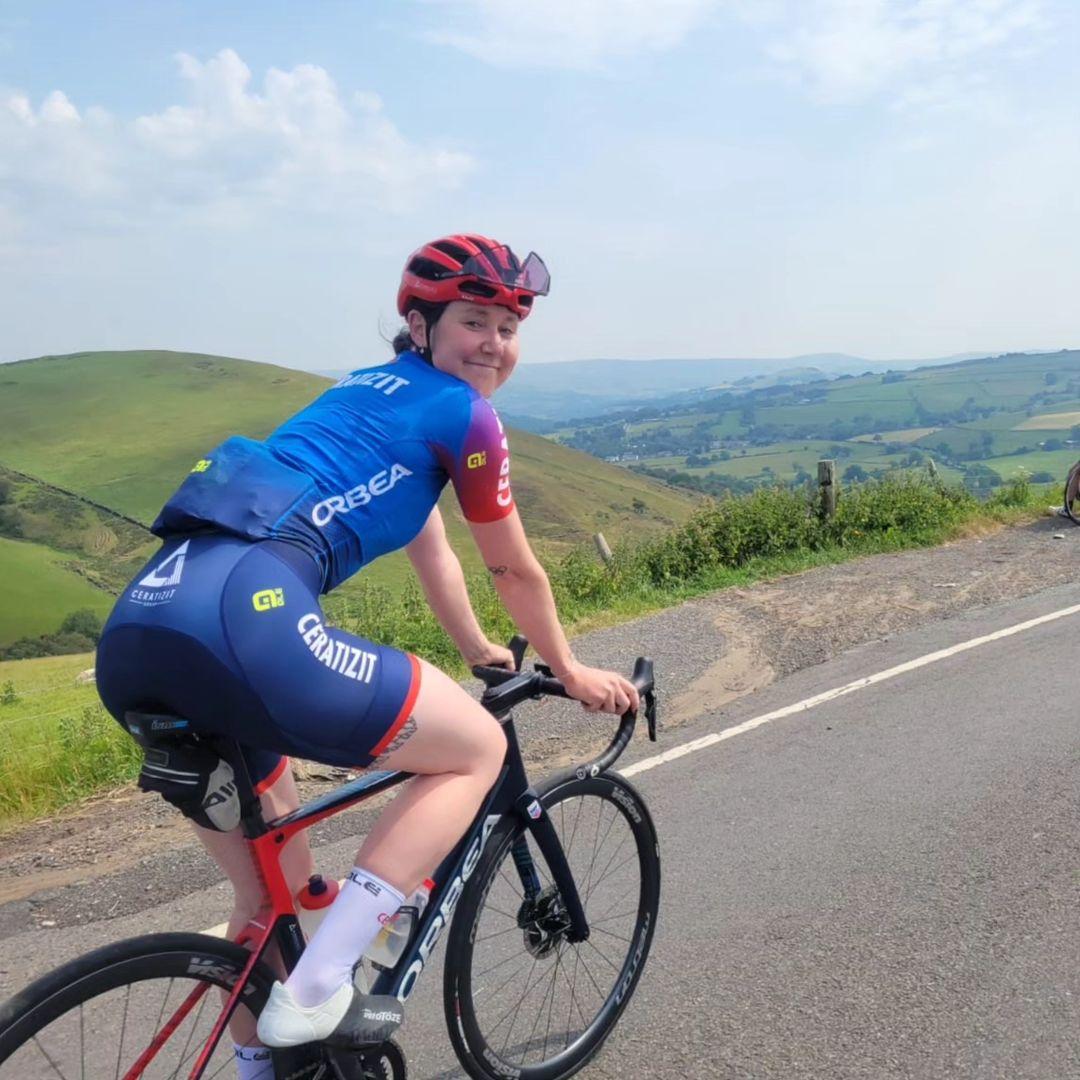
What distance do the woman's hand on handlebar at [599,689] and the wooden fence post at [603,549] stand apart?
860 cm

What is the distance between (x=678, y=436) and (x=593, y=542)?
103 meters

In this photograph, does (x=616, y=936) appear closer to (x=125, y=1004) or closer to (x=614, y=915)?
(x=614, y=915)

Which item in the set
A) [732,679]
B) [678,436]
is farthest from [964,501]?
[678,436]

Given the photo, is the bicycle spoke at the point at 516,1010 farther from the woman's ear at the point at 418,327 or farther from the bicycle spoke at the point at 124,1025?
the woman's ear at the point at 418,327

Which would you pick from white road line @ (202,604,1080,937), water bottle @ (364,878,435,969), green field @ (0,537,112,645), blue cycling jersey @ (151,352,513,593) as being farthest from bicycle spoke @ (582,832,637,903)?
green field @ (0,537,112,645)

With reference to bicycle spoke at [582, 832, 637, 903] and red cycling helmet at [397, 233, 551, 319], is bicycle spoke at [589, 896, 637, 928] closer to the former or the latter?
bicycle spoke at [582, 832, 637, 903]

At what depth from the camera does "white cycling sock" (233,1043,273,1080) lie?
222 cm

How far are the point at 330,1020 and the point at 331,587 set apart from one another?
35.8 inches

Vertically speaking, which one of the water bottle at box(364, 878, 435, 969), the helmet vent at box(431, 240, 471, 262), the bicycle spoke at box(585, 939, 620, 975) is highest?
the helmet vent at box(431, 240, 471, 262)

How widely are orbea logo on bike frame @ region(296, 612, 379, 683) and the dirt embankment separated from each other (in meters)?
2.68

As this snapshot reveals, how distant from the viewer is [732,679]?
7047 mm

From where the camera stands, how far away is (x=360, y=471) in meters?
2.17

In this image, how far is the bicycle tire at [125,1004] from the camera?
6.03 feet

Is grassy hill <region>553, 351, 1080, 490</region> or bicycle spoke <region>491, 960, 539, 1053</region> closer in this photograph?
bicycle spoke <region>491, 960, 539, 1053</region>
